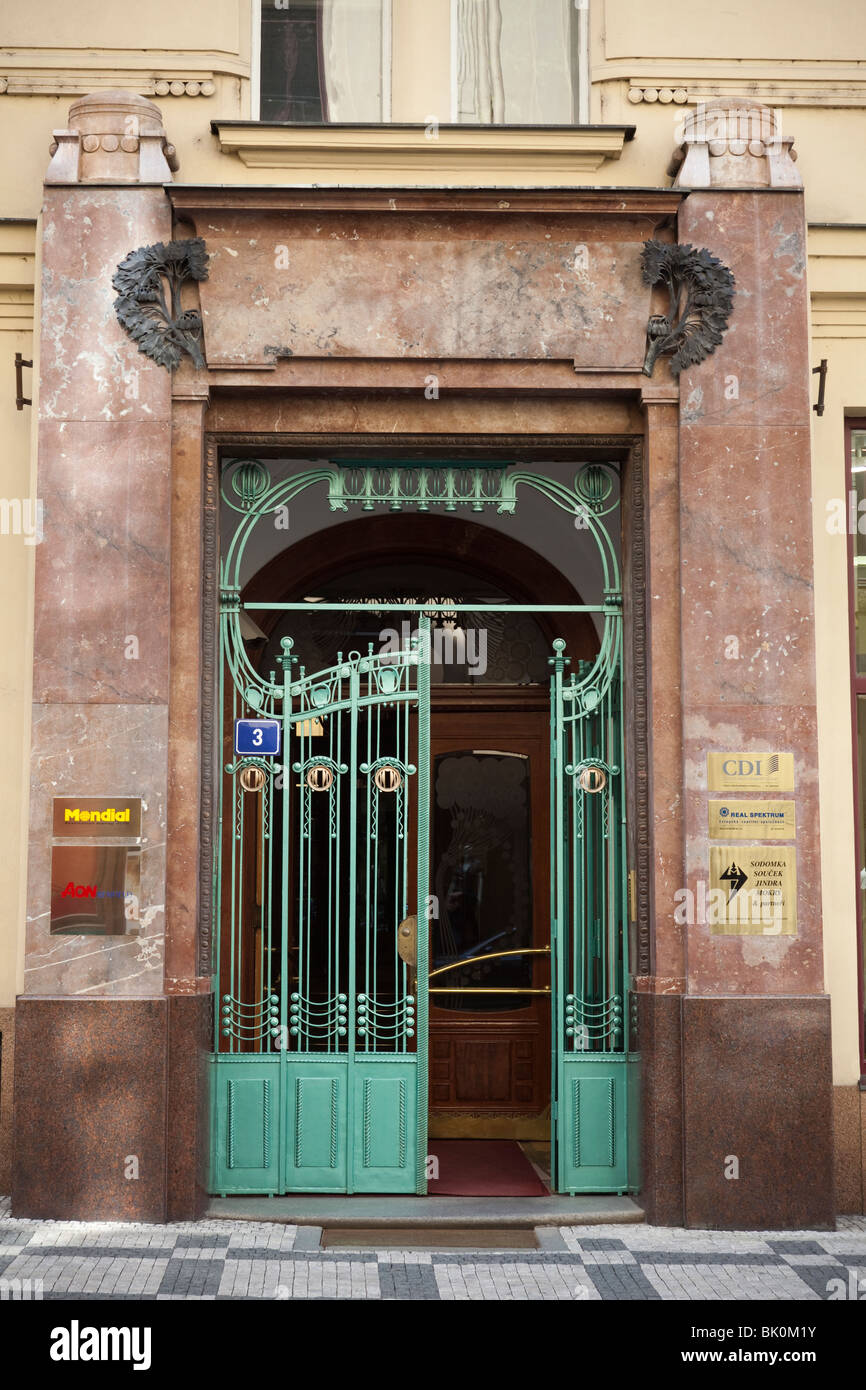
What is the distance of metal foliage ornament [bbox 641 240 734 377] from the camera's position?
7562 mm

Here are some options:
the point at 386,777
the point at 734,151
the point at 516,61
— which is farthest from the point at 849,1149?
the point at 516,61

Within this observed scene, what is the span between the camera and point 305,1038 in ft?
26.1

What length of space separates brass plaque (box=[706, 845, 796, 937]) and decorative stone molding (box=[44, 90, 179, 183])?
4.57 m

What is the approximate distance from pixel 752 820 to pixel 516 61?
4423 millimetres

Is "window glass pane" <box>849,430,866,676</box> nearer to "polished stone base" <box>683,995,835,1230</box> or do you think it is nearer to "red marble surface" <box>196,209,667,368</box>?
"red marble surface" <box>196,209,667,368</box>

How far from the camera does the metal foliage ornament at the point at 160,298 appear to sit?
7.50 m

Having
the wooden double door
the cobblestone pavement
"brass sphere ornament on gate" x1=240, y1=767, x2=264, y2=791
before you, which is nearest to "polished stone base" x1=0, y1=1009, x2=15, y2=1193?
the cobblestone pavement

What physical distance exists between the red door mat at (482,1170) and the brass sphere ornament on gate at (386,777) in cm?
220

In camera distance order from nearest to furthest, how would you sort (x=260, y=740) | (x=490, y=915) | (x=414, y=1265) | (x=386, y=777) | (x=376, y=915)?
(x=414, y=1265) → (x=260, y=740) → (x=386, y=777) → (x=376, y=915) → (x=490, y=915)

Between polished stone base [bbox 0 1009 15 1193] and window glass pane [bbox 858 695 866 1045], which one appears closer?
polished stone base [bbox 0 1009 15 1193]

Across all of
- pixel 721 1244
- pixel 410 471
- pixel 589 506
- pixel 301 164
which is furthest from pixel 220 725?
pixel 721 1244

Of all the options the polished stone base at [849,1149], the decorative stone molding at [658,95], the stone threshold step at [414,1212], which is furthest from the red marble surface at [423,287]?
the stone threshold step at [414,1212]

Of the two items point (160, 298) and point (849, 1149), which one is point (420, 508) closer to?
point (160, 298)

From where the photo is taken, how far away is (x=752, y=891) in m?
7.37
